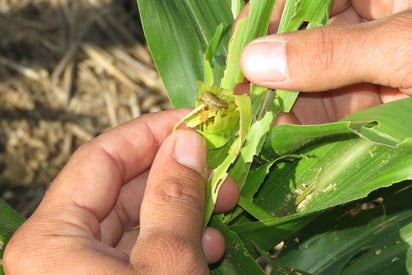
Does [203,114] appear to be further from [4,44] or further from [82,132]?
[4,44]

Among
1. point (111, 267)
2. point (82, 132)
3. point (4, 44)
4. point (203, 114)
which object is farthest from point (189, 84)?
point (4, 44)

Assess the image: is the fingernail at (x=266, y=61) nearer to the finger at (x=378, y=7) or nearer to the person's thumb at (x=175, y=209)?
the person's thumb at (x=175, y=209)

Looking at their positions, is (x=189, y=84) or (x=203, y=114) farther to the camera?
(x=189, y=84)

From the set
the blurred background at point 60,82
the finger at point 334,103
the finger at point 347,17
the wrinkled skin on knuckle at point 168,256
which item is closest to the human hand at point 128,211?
the wrinkled skin on knuckle at point 168,256

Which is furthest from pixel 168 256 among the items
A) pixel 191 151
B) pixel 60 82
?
pixel 60 82

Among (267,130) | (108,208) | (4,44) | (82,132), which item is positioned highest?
(267,130)

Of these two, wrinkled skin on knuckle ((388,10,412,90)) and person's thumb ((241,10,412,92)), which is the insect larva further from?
wrinkled skin on knuckle ((388,10,412,90))

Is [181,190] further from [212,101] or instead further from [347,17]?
[347,17]
